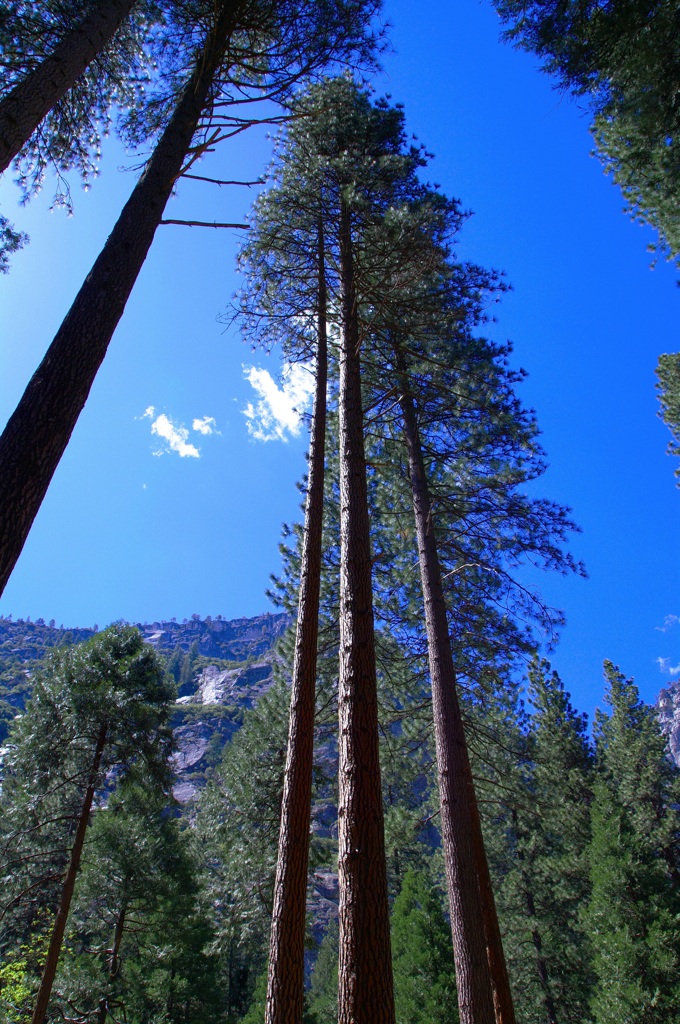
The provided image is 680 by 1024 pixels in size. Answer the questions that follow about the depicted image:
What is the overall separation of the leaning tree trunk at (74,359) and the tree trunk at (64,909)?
26.5 feet

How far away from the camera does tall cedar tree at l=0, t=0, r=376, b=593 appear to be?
9.08 feet

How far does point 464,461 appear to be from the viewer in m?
8.96

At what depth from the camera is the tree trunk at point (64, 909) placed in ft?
24.7

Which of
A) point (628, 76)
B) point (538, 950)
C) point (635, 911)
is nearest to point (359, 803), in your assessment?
point (628, 76)

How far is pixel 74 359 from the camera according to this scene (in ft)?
10.8

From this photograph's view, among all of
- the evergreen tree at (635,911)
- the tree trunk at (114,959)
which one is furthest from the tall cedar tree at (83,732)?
the evergreen tree at (635,911)

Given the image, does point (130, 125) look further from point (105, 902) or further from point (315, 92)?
point (105, 902)

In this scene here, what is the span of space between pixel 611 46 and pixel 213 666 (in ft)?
523

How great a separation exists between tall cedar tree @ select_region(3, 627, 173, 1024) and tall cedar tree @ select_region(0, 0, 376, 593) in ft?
28.3

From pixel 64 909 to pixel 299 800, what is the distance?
234 inches

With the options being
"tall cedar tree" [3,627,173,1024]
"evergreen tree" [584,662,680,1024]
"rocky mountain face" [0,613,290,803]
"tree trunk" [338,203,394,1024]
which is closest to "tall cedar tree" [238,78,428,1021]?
"tree trunk" [338,203,394,1024]

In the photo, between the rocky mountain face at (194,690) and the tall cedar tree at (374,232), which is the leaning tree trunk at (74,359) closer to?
the tall cedar tree at (374,232)

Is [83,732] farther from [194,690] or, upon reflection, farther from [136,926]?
[194,690]

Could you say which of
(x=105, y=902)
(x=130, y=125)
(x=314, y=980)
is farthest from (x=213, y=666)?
(x=130, y=125)
